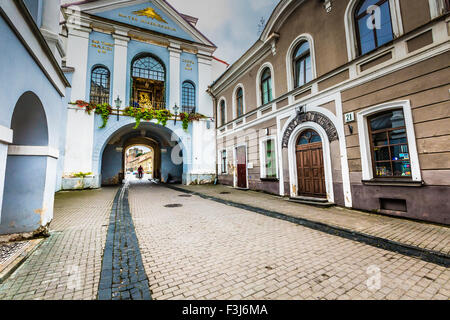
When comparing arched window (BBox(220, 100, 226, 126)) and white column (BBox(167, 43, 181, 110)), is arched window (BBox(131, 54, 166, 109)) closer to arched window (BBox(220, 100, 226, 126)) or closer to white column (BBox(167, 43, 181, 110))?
white column (BBox(167, 43, 181, 110))

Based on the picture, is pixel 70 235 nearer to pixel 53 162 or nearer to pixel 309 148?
pixel 53 162

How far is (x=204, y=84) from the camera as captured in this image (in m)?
17.4

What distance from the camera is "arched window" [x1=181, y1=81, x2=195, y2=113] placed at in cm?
1691

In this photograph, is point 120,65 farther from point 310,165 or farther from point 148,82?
point 310,165

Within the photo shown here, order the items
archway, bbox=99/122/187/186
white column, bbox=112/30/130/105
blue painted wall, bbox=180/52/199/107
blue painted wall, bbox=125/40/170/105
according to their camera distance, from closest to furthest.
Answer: white column, bbox=112/30/130/105 < blue painted wall, bbox=125/40/170/105 < archway, bbox=99/122/187/186 < blue painted wall, bbox=180/52/199/107

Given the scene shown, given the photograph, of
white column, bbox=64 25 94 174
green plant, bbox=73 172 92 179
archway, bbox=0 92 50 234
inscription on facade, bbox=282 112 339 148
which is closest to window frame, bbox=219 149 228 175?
inscription on facade, bbox=282 112 339 148

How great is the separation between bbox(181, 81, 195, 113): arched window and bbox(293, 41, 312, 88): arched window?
32.5 feet

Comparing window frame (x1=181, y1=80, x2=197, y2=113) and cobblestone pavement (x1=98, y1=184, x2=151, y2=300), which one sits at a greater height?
window frame (x1=181, y1=80, x2=197, y2=113)

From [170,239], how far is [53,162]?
132 inches

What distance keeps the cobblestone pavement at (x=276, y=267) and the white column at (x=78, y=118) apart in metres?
11.1

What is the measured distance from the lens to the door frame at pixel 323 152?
7421 mm

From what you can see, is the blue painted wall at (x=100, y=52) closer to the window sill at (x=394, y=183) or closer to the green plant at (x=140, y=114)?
the green plant at (x=140, y=114)
